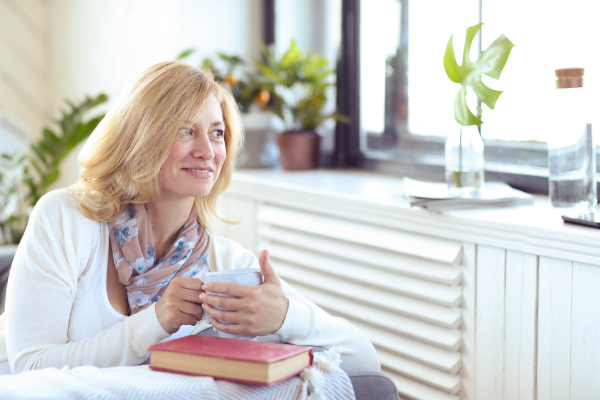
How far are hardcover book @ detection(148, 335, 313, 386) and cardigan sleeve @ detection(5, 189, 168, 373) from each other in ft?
0.51

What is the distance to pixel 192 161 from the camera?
1285mm

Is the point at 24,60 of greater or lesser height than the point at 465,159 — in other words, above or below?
above

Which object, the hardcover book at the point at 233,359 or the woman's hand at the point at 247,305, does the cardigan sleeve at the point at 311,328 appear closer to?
the woman's hand at the point at 247,305

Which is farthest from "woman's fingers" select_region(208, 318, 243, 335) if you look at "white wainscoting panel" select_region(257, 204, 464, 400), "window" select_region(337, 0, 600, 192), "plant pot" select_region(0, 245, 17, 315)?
"plant pot" select_region(0, 245, 17, 315)

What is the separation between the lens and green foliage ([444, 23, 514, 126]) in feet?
4.66

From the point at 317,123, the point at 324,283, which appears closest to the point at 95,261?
the point at 324,283

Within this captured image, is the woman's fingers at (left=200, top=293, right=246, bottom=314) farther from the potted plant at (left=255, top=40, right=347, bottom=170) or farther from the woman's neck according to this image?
the potted plant at (left=255, top=40, right=347, bottom=170)

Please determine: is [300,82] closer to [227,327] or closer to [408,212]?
[408,212]

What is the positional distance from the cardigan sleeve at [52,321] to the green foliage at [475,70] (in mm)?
875

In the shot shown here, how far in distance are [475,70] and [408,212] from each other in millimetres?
384

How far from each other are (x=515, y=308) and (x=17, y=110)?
10.1ft

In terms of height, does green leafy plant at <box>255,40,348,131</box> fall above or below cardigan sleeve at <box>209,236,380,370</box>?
above

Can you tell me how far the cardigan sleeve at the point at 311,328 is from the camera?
118 centimetres

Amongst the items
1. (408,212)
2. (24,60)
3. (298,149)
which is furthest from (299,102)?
(24,60)
